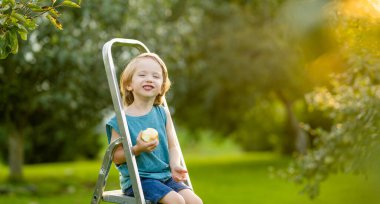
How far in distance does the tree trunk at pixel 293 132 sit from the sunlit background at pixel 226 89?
47mm

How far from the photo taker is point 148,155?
2.84 meters

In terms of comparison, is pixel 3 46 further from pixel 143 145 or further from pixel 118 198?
pixel 118 198

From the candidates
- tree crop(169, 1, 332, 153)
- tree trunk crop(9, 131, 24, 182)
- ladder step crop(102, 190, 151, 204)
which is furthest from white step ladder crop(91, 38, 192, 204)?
tree crop(169, 1, 332, 153)

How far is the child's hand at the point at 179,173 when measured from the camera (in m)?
2.82

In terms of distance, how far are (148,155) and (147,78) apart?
1.15ft

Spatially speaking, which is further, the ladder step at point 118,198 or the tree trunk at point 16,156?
the tree trunk at point 16,156

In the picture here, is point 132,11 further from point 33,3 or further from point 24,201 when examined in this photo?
point 33,3

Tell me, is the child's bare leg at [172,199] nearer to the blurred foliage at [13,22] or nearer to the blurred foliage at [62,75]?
the blurred foliage at [13,22]

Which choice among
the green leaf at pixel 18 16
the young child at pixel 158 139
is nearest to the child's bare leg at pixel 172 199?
the young child at pixel 158 139

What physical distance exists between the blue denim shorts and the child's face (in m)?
0.40

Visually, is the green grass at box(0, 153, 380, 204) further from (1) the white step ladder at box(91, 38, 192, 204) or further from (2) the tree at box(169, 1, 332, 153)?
(1) the white step ladder at box(91, 38, 192, 204)

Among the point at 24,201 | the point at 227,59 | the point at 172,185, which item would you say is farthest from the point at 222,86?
the point at 172,185

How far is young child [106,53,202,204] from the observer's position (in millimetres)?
2719

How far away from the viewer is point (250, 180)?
11.8 meters
